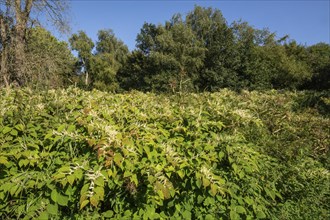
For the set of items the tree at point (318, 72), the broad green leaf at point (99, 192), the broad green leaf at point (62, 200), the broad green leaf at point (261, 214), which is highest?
the tree at point (318, 72)

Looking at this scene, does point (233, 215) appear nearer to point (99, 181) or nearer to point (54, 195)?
point (99, 181)

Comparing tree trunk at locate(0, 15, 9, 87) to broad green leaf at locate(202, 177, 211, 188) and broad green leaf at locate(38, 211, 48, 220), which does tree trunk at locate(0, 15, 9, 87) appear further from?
broad green leaf at locate(202, 177, 211, 188)

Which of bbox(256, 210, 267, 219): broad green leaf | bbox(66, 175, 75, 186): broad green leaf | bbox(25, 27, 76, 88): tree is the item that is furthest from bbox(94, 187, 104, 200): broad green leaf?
bbox(25, 27, 76, 88): tree

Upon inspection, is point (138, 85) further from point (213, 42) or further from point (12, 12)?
point (12, 12)

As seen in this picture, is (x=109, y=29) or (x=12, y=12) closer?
(x=12, y=12)

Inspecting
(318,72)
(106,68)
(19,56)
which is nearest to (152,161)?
(19,56)

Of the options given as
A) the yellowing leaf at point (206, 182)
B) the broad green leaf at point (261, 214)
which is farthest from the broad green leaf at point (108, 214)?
the broad green leaf at point (261, 214)

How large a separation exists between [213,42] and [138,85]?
753 cm

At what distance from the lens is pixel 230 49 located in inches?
805

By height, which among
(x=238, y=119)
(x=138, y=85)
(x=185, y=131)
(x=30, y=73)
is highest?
(x=138, y=85)

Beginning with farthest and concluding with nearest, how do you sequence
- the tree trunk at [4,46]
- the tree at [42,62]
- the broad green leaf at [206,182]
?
1. the tree at [42,62]
2. the tree trunk at [4,46]
3. the broad green leaf at [206,182]

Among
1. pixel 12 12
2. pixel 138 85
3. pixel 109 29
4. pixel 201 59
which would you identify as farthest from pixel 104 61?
pixel 12 12

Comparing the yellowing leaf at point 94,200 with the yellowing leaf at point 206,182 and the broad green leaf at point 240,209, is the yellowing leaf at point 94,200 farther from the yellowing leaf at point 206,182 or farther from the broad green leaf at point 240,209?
the broad green leaf at point 240,209

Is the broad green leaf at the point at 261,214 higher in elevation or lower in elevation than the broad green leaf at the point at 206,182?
lower
